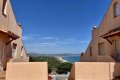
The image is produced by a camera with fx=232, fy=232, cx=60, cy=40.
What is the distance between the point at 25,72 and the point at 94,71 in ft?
13.8

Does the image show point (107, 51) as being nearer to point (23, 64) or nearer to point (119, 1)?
point (119, 1)

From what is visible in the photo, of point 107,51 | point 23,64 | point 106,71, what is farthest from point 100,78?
point 107,51

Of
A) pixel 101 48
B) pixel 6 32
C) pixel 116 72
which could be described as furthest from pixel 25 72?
pixel 101 48

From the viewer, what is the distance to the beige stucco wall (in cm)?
1334

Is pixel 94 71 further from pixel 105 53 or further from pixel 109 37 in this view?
pixel 105 53

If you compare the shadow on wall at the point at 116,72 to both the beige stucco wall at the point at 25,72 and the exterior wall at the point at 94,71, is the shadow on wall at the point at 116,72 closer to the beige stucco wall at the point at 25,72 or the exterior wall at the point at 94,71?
the exterior wall at the point at 94,71

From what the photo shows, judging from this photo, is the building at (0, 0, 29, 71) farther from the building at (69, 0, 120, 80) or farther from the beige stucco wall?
the building at (69, 0, 120, 80)

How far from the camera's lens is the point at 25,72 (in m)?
13.4

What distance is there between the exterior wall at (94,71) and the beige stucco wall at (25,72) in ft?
6.76

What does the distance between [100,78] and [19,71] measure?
4907mm

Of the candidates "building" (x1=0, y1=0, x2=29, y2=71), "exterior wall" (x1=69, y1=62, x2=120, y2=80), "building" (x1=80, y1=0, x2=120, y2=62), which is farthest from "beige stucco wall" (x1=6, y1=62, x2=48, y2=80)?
"building" (x1=80, y1=0, x2=120, y2=62)

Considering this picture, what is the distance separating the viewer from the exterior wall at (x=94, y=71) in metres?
14.1

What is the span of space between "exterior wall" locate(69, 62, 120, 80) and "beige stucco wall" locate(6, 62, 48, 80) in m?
2.06

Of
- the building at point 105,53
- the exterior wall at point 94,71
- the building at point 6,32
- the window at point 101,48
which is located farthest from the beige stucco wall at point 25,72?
the window at point 101,48
